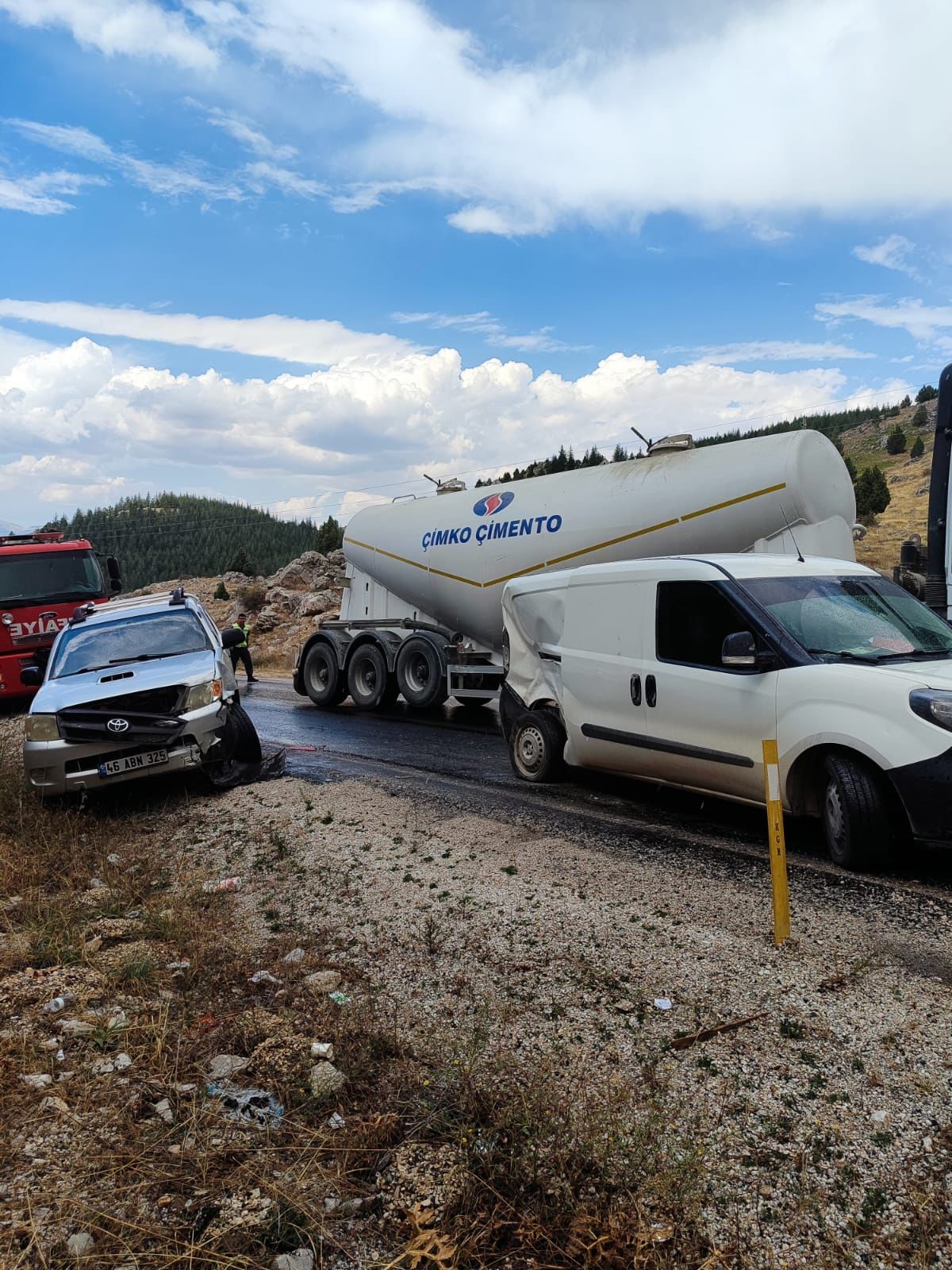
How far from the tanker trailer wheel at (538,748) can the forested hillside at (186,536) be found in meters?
98.1

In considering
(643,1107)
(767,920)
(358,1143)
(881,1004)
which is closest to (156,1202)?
(358,1143)

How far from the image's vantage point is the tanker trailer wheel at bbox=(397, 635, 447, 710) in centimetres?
1343

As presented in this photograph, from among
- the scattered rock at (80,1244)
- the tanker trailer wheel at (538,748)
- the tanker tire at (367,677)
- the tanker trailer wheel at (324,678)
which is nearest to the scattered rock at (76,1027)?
the scattered rock at (80,1244)

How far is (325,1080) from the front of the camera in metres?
3.21

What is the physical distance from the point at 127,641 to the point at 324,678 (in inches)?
265

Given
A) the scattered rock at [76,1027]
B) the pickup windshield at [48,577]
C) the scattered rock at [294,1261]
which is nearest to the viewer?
the scattered rock at [294,1261]

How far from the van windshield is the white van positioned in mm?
Answer: 11

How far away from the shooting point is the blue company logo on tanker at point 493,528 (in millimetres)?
11664

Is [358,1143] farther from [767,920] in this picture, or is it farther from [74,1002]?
[767,920]

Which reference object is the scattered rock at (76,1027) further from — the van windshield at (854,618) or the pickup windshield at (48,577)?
the pickup windshield at (48,577)

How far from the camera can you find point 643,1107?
2887 millimetres

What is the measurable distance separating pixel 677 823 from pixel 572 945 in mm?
2333

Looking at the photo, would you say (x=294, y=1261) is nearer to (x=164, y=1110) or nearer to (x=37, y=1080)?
(x=164, y=1110)

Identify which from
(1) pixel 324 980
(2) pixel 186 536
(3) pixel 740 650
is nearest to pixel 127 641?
(1) pixel 324 980
